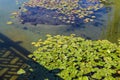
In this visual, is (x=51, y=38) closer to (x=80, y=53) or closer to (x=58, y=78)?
(x=80, y=53)

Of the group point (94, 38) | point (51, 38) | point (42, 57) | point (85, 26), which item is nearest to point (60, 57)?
point (42, 57)

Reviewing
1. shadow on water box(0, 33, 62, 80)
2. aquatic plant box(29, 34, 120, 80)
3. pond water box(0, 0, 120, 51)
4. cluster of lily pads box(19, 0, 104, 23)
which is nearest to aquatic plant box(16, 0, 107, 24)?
cluster of lily pads box(19, 0, 104, 23)

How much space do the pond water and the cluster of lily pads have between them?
1.31ft

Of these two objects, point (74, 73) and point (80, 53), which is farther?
point (80, 53)

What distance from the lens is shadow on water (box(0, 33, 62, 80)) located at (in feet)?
17.1

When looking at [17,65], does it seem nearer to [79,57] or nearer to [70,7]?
[79,57]

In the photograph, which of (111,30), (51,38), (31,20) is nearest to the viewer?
(51,38)

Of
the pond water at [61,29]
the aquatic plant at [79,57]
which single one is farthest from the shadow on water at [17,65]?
the pond water at [61,29]

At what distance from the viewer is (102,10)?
29.1 ft

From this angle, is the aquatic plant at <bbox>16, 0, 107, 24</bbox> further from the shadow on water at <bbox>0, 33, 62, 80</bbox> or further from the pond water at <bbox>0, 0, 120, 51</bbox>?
the shadow on water at <bbox>0, 33, 62, 80</bbox>

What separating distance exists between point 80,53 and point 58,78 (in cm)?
110

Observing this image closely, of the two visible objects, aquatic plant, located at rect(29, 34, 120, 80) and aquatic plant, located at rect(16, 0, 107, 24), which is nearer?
aquatic plant, located at rect(29, 34, 120, 80)

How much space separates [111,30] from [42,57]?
9.21ft

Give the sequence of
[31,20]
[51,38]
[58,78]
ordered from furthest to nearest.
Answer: [31,20] < [51,38] < [58,78]
